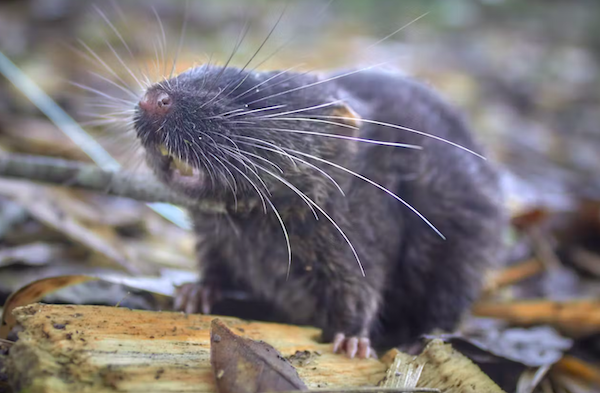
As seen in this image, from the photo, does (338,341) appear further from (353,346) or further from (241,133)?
(241,133)

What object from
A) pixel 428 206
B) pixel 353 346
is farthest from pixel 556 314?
pixel 353 346

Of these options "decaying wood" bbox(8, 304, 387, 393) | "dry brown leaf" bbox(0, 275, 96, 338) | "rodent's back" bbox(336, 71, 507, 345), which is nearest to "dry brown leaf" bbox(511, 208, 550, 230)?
"rodent's back" bbox(336, 71, 507, 345)

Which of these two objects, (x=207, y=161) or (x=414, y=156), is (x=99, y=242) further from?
(x=414, y=156)

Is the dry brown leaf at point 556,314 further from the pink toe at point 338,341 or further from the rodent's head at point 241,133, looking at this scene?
the rodent's head at point 241,133

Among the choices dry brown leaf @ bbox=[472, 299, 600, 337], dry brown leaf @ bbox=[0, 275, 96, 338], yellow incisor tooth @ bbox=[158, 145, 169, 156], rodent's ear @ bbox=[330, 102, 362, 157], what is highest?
rodent's ear @ bbox=[330, 102, 362, 157]

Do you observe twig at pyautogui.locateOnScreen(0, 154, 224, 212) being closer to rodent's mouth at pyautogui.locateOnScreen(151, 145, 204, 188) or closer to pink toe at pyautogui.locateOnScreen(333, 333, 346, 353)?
rodent's mouth at pyautogui.locateOnScreen(151, 145, 204, 188)

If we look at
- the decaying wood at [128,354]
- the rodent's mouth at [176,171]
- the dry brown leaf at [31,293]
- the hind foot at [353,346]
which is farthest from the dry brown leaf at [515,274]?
the dry brown leaf at [31,293]
